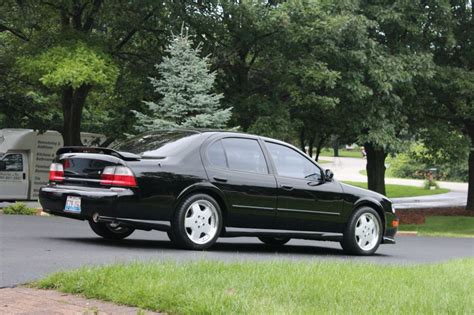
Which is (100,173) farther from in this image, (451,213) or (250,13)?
(451,213)

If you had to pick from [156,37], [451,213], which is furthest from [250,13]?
[451,213]

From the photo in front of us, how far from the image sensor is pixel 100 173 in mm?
8578

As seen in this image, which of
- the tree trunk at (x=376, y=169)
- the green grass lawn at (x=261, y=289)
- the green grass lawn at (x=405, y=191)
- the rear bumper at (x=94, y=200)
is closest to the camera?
the green grass lawn at (x=261, y=289)

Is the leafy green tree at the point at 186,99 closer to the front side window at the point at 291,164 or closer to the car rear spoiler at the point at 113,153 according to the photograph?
the front side window at the point at 291,164

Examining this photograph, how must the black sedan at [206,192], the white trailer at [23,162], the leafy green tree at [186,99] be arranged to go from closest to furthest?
1. the black sedan at [206,192]
2. the leafy green tree at [186,99]
3. the white trailer at [23,162]

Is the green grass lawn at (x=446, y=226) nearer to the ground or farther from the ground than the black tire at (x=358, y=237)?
nearer to the ground

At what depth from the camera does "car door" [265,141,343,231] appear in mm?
9578

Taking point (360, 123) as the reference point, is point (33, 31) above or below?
above

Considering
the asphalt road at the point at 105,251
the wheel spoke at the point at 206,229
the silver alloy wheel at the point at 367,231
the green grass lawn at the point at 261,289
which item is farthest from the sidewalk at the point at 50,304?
the silver alloy wheel at the point at 367,231

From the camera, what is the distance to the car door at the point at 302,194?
9578mm

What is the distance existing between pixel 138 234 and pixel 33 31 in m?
13.9

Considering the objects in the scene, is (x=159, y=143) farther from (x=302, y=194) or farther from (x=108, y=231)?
(x=302, y=194)

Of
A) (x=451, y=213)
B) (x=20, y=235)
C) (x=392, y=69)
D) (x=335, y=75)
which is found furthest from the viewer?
(x=451, y=213)

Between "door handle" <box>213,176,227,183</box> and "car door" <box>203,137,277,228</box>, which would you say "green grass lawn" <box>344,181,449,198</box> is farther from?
"door handle" <box>213,176,227,183</box>
